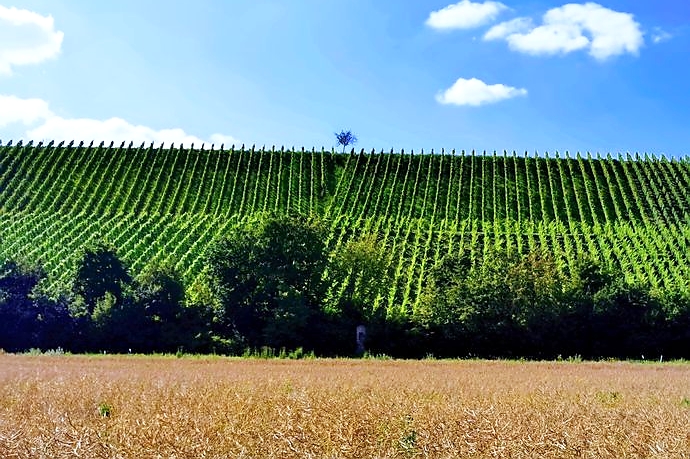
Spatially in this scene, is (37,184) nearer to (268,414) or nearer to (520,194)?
(520,194)

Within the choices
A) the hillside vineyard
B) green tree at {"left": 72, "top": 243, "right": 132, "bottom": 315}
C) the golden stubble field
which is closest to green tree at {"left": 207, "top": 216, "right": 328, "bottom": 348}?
green tree at {"left": 72, "top": 243, "right": 132, "bottom": 315}

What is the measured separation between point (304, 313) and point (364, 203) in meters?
38.9

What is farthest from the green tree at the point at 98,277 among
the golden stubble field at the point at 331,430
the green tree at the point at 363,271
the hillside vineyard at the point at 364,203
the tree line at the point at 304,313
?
the golden stubble field at the point at 331,430

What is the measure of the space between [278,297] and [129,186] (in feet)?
151

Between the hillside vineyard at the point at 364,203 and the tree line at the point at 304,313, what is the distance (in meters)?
7.18

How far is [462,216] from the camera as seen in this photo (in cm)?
8019

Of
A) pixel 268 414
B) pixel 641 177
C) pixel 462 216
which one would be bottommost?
pixel 268 414

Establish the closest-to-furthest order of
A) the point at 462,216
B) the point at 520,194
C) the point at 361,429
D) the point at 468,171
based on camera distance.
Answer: the point at 361,429, the point at 462,216, the point at 520,194, the point at 468,171

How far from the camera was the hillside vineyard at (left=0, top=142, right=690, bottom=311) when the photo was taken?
67.4 meters

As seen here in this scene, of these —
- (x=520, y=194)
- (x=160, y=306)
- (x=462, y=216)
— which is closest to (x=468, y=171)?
(x=520, y=194)

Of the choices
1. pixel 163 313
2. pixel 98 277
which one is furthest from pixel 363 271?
pixel 98 277

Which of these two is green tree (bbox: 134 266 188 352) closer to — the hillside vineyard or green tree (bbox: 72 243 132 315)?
green tree (bbox: 72 243 132 315)

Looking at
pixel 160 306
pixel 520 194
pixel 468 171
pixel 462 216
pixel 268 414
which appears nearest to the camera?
pixel 268 414

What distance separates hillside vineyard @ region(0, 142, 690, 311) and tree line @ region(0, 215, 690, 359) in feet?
23.5
